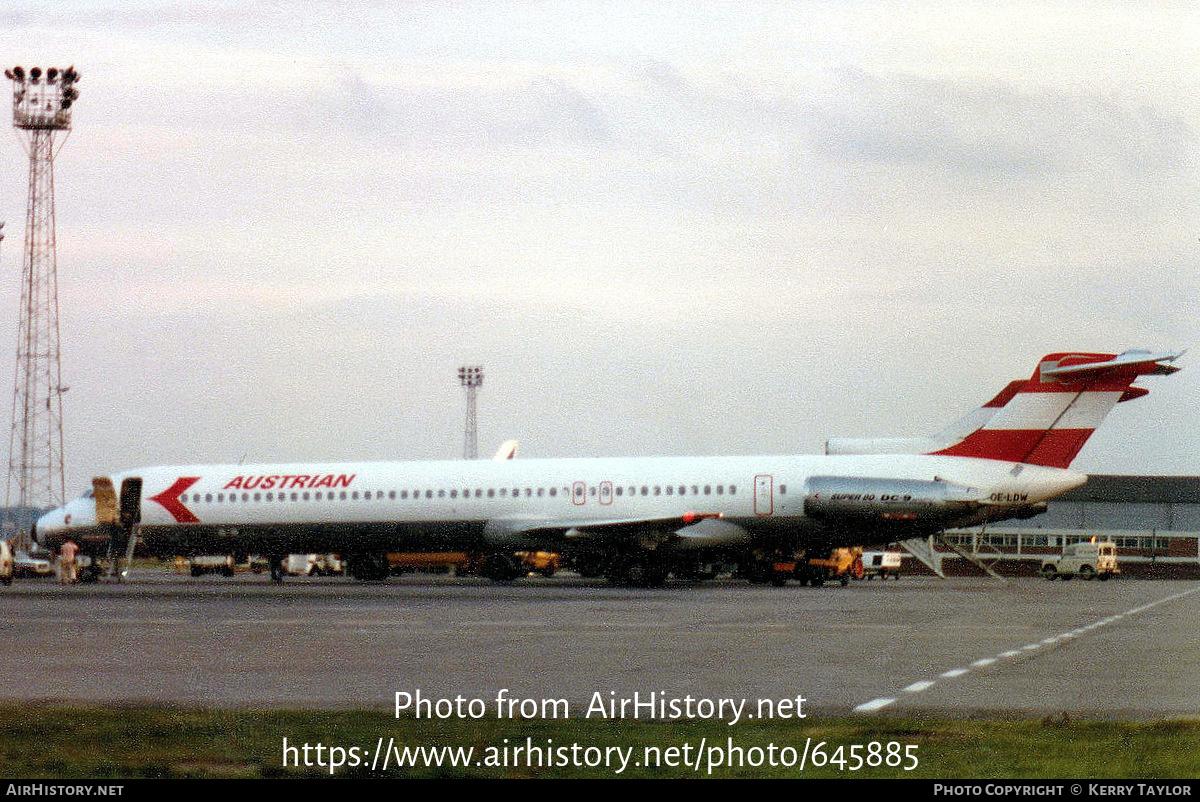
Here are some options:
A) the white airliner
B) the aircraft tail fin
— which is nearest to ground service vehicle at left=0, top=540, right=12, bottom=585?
the white airliner

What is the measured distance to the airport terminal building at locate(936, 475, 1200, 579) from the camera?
102062mm

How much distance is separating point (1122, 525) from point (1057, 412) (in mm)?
67570

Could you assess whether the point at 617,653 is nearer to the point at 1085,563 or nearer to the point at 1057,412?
the point at 1057,412

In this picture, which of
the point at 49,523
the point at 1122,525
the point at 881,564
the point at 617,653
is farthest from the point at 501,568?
the point at 1122,525

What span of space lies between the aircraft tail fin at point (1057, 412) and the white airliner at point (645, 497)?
0.13 feet

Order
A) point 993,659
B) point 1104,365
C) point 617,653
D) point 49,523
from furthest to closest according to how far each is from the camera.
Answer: point 49,523 < point 1104,365 < point 617,653 < point 993,659

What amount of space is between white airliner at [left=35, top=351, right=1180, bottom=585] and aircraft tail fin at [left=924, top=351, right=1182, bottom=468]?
0.04m

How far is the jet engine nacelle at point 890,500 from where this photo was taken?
44094 millimetres

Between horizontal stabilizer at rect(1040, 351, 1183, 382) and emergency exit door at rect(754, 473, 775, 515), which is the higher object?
horizontal stabilizer at rect(1040, 351, 1183, 382)

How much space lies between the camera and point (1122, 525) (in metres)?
108

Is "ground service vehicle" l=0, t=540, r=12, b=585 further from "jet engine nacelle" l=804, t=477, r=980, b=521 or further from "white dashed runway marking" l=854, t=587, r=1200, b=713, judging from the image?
"white dashed runway marking" l=854, t=587, r=1200, b=713

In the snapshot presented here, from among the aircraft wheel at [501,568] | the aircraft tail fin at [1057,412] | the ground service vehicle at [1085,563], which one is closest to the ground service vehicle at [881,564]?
the ground service vehicle at [1085,563]

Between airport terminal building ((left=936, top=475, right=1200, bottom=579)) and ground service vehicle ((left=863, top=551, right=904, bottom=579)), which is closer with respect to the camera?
ground service vehicle ((left=863, top=551, right=904, bottom=579))

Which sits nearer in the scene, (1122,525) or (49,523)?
(49,523)
